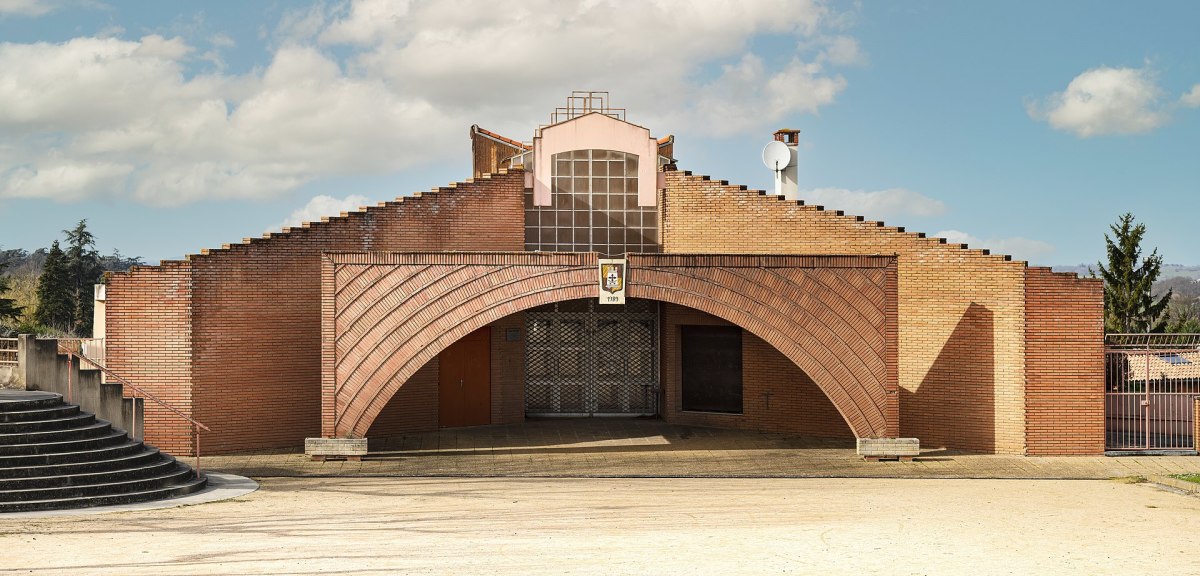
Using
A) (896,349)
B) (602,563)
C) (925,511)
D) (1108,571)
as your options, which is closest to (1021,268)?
(896,349)

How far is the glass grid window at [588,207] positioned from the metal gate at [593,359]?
2063 millimetres

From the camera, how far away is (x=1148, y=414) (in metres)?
21.7

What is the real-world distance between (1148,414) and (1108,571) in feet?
35.4

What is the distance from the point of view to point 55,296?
2190 inches

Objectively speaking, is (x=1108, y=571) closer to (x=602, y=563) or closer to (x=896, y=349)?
(x=602, y=563)

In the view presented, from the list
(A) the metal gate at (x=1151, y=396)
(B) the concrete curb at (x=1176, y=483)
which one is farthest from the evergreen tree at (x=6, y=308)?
(B) the concrete curb at (x=1176, y=483)

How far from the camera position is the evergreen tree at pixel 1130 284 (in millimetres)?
39312

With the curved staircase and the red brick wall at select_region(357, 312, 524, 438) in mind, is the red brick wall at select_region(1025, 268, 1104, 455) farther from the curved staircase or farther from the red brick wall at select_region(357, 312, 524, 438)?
the curved staircase

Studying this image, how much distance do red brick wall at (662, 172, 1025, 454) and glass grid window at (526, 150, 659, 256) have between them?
2.86 feet

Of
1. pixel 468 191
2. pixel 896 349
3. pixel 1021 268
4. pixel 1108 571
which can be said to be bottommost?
pixel 1108 571

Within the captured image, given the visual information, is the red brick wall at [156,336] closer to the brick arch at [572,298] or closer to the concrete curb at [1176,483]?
the brick arch at [572,298]

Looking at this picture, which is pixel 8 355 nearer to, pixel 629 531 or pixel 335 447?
pixel 335 447

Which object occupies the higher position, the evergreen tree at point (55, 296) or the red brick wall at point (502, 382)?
the evergreen tree at point (55, 296)

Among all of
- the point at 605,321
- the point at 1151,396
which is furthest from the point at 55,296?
the point at 1151,396
